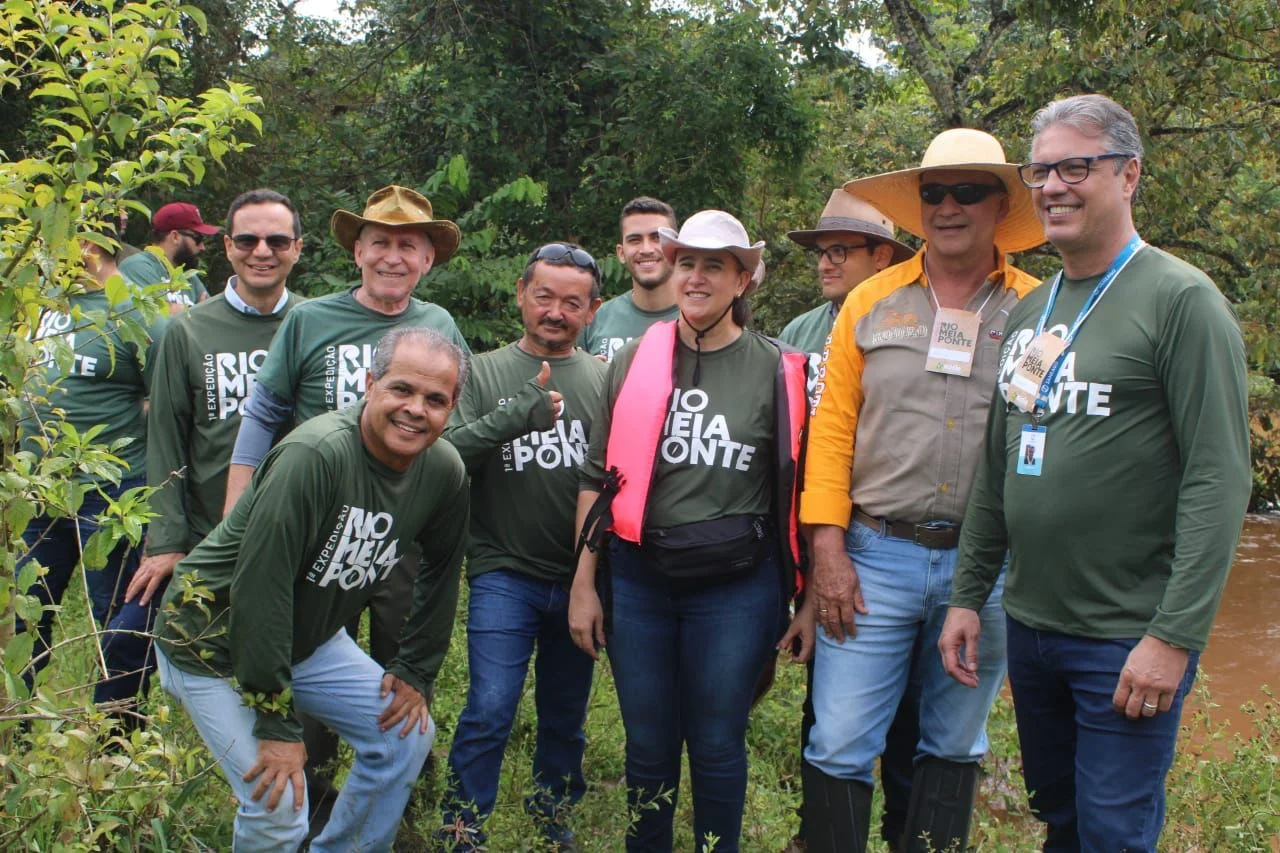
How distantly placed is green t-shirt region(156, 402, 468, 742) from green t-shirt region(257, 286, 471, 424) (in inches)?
28.5

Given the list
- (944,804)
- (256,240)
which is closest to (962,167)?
(944,804)

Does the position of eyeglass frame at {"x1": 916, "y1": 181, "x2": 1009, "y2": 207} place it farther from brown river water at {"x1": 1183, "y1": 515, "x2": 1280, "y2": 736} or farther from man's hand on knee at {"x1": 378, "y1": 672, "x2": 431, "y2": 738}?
brown river water at {"x1": 1183, "y1": 515, "x2": 1280, "y2": 736}

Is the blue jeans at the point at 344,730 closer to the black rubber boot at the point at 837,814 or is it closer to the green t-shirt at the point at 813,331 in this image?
the black rubber boot at the point at 837,814

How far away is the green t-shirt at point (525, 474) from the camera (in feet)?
13.7

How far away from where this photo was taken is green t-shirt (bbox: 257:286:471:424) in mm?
4246

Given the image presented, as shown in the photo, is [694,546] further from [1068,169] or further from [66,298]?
[66,298]

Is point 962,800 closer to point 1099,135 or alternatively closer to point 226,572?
point 1099,135

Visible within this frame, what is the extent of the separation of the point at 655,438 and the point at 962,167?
1208 mm

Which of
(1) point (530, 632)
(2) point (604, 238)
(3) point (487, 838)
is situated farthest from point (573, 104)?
(3) point (487, 838)

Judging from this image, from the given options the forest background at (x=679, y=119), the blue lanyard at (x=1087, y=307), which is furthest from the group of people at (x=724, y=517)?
the forest background at (x=679, y=119)

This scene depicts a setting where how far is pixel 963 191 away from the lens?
3.64m

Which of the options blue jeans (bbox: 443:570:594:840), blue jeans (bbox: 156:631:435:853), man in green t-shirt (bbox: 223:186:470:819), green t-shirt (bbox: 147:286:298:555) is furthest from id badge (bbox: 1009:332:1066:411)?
green t-shirt (bbox: 147:286:298:555)

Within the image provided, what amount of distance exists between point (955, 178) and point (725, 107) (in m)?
6.76

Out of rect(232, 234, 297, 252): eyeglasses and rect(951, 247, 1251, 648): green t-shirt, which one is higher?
rect(232, 234, 297, 252): eyeglasses
